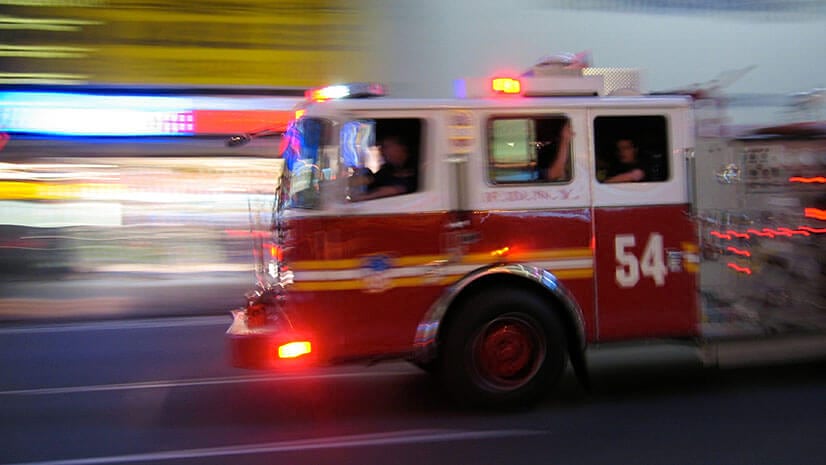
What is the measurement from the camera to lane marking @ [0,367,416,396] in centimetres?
662

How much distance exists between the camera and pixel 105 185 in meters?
12.1

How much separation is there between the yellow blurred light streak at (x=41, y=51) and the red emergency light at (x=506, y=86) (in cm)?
889

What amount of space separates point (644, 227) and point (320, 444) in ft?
9.36

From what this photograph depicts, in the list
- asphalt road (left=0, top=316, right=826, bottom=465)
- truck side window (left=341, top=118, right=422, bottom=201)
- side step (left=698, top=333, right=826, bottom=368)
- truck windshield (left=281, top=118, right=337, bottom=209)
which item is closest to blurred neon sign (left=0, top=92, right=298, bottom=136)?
asphalt road (left=0, top=316, right=826, bottom=465)

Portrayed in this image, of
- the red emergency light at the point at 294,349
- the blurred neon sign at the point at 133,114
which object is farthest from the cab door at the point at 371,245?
the blurred neon sign at the point at 133,114

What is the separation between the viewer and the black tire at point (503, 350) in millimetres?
5402

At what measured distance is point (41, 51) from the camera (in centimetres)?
1188

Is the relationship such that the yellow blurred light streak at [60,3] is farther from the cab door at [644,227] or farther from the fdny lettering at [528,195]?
the cab door at [644,227]

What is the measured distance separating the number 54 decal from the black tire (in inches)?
24.3

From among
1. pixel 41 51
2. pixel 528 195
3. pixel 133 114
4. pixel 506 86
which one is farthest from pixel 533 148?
pixel 41 51

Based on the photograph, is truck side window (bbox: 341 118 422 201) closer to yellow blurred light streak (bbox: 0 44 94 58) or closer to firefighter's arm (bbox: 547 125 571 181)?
firefighter's arm (bbox: 547 125 571 181)

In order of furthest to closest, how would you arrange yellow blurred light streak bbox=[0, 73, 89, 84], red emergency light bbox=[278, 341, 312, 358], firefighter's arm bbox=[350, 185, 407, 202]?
yellow blurred light streak bbox=[0, 73, 89, 84] → firefighter's arm bbox=[350, 185, 407, 202] → red emergency light bbox=[278, 341, 312, 358]

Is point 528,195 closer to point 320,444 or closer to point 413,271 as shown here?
point 413,271

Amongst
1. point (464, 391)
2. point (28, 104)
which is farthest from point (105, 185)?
point (464, 391)
